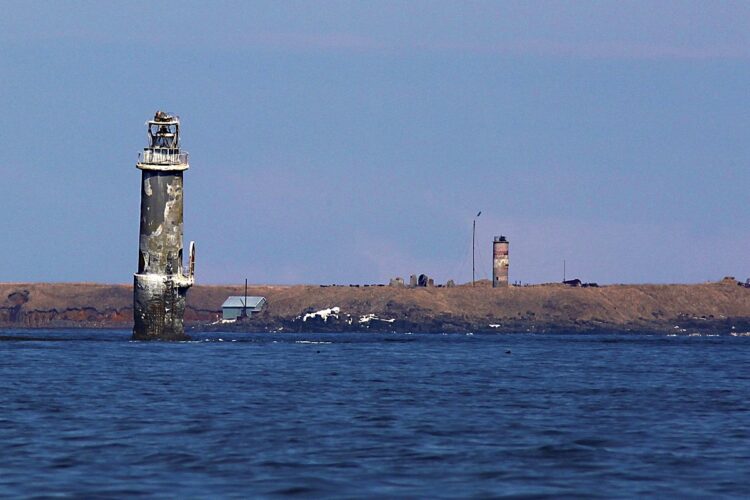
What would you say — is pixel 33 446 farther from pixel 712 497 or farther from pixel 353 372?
pixel 353 372

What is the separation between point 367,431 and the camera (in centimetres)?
3516

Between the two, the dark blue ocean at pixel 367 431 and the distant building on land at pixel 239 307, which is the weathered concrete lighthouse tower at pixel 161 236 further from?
the distant building on land at pixel 239 307

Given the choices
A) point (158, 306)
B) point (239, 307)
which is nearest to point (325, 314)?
point (239, 307)

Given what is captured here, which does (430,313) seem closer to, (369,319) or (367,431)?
(369,319)

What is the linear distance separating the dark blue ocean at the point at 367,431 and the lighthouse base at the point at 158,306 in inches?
989

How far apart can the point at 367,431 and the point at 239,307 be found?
15174 cm

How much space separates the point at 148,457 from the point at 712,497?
11375mm

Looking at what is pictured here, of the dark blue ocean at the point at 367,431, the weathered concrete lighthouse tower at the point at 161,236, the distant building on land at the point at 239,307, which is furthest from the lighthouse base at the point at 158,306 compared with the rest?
the distant building on land at the point at 239,307

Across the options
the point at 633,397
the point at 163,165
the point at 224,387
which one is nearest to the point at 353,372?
the point at 224,387

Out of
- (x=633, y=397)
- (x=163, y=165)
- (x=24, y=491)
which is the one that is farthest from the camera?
(x=163, y=165)

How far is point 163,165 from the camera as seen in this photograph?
92.7 meters

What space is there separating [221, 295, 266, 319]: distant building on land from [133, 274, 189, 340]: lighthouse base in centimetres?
8816

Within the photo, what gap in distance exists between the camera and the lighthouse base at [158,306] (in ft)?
307

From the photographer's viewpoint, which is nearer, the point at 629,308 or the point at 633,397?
the point at 633,397
